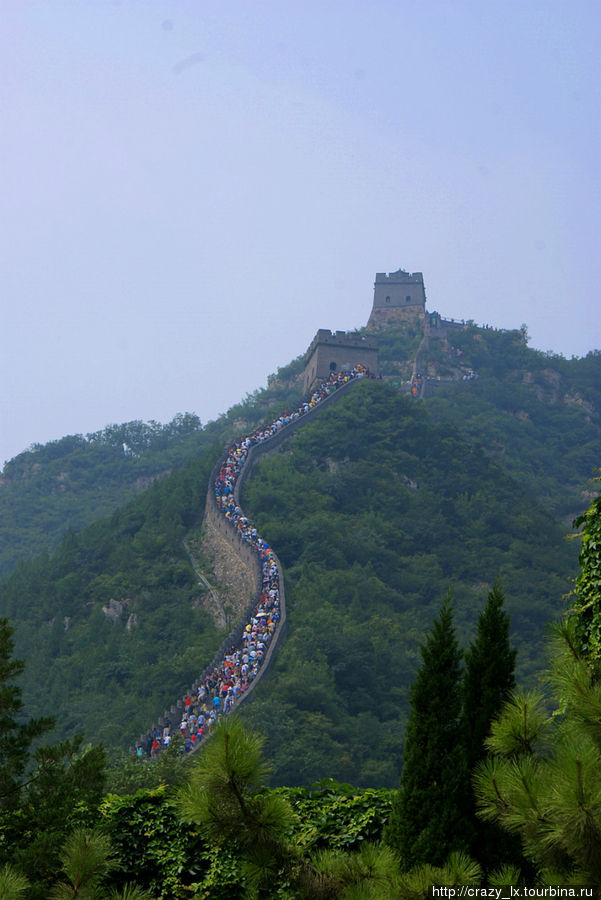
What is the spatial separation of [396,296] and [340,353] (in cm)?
2138

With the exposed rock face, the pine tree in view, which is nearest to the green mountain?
the exposed rock face

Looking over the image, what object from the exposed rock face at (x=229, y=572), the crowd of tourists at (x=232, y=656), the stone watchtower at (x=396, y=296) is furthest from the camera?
the stone watchtower at (x=396, y=296)

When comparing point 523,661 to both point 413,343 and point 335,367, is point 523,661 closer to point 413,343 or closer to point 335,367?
point 335,367

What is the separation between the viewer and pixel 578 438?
7169cm

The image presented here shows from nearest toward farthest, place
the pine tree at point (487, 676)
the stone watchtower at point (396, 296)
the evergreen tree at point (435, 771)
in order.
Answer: the evergreen tree at point (435, 771)
the pine tree at point (487, 676)
the stone watchtower at point (396, 296)

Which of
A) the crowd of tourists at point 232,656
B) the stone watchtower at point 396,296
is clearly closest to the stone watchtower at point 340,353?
the crowd of tourists at point 232,656

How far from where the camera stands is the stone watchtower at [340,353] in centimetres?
6016

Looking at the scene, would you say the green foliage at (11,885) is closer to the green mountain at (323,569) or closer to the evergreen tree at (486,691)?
the evergreen tree at (486,691)

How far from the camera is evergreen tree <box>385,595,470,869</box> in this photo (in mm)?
9320

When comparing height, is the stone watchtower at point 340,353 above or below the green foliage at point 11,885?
above

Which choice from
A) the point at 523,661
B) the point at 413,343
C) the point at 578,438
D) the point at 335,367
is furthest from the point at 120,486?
the point at 523,661

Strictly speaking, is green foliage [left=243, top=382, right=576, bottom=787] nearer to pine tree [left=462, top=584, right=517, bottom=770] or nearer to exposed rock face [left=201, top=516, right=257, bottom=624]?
exposed rock face [left=201, top=516, right=257, bottom=624]

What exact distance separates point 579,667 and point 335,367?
52815 mm

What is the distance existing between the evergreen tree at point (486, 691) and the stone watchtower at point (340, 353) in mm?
49769
